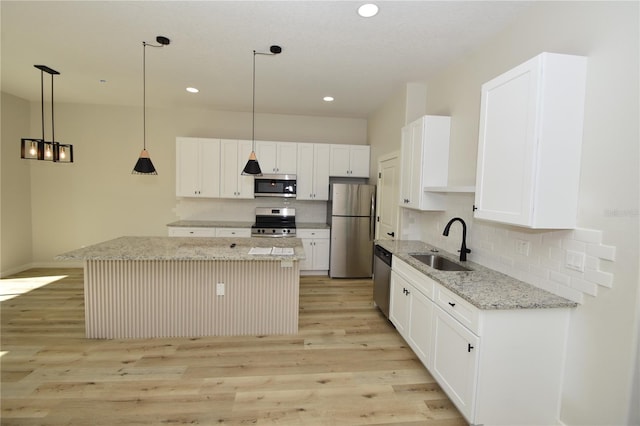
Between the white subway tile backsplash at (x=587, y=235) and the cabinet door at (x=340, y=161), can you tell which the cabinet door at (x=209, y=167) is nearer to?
the cabinet door at (x=340, y=161)

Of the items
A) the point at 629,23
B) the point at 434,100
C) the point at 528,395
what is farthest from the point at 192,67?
the point at 528,395

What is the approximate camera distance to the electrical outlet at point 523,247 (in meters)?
2.10

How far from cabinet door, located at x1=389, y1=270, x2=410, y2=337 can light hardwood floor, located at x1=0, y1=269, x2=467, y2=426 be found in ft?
0.63

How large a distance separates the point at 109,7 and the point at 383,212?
390cm

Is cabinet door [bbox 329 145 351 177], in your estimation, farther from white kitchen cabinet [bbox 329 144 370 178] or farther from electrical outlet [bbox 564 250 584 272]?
electrical outlet [bbox 564 250 584 272]

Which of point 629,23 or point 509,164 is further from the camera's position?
point 509,164

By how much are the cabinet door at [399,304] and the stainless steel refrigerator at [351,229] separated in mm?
1882

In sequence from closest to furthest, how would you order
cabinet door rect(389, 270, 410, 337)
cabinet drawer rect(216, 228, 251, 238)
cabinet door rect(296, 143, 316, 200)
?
cabinet door rect(389, 270, 410, 337) < cabinet drawer rect(216, 228, 251, 238) < cabinet door rect(296, 143, 316, 200)

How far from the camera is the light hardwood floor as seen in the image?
1.96 meters

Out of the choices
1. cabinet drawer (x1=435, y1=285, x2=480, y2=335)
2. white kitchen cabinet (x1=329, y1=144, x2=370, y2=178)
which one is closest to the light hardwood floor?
cabinet drawer (x1=435, y1=285, x2=480, y2=335)

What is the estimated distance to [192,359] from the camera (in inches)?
102

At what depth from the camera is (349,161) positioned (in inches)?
208

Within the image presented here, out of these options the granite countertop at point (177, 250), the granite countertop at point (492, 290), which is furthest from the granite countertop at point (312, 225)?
the granite countertop at point (492, 290)

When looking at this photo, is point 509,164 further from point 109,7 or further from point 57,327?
point 57,327
